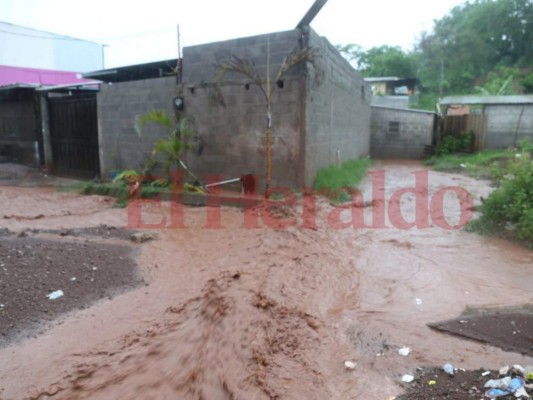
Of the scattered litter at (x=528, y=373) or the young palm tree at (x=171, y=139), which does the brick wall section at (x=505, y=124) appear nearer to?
the young palm tree at (x=171, y=139)

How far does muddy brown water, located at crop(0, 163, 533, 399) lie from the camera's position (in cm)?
268

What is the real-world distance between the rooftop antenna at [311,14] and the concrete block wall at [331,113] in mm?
200

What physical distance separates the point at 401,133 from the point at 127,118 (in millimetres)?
11621

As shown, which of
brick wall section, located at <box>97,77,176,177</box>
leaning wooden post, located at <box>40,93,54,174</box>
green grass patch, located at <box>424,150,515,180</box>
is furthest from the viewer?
green grass patch, located at <box>424,150,515,180</box>

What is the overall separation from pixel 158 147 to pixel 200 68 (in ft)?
6.06

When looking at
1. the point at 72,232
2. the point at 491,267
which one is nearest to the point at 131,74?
the point at 72,232

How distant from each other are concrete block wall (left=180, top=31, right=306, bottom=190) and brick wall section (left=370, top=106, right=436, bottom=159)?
1061 centimetres

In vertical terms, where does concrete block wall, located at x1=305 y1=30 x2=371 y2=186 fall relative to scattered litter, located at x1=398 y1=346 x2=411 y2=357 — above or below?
above

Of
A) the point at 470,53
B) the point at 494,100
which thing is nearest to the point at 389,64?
the point at 470,53

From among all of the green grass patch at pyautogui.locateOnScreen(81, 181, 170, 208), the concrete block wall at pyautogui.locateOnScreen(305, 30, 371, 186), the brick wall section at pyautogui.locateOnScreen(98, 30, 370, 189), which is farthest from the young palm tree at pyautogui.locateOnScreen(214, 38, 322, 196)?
the green grass patch at pyautogui.locateOnScreen(81, 181, 170, 208)

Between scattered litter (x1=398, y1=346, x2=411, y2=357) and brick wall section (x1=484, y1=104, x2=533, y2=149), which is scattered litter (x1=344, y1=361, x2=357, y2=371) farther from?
brick wall section (x1=484, y1=104, x2=533, y2=149)

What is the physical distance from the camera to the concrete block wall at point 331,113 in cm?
766

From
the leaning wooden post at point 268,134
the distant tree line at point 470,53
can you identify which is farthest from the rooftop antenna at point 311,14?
the distant tree line at point 470,53

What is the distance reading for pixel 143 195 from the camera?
8.52 metres
